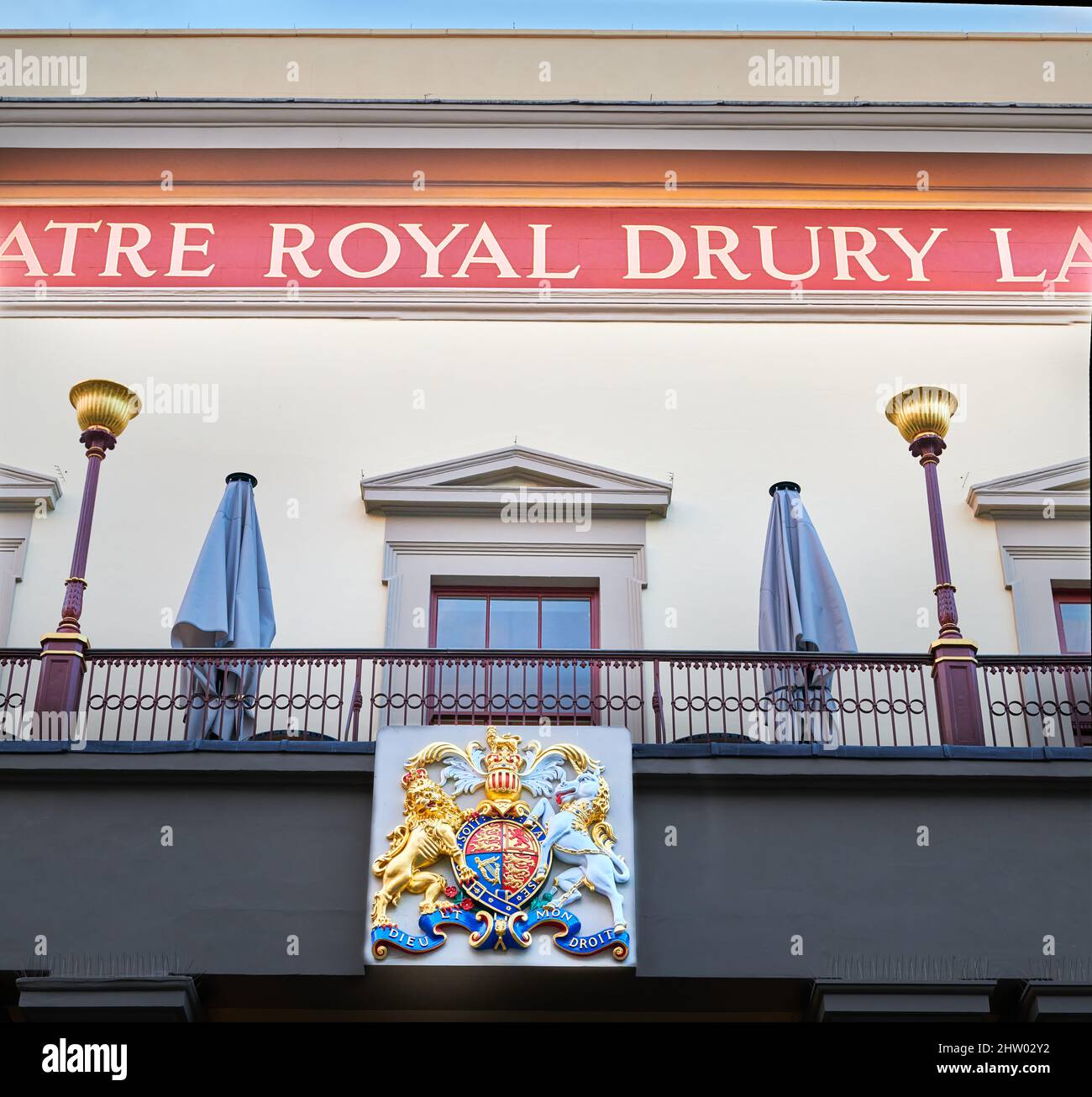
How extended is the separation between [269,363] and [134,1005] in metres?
6.63

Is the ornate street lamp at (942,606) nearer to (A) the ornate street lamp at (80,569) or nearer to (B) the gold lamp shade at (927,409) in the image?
(B) the gold lamp shade at (927,409)

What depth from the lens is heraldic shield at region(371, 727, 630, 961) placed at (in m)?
9.20

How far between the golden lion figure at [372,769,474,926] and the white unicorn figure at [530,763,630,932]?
20.1 inches

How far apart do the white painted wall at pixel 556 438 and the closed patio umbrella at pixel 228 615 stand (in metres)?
1.21

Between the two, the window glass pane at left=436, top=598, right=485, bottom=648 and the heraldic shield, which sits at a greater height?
the window glass pane at left=436, top=598, right=485, bottom=648

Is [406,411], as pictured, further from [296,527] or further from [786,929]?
[786,929]

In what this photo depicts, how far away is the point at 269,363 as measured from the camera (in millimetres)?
14164

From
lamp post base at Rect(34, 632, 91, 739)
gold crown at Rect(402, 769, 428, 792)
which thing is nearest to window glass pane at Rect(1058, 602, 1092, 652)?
gold crown at Rect(402, 769, 428, 792)

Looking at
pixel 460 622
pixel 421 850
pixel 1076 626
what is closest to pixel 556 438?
pixel 460 622

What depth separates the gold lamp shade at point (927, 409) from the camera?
36.7 feet

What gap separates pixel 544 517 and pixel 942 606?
382 cm
